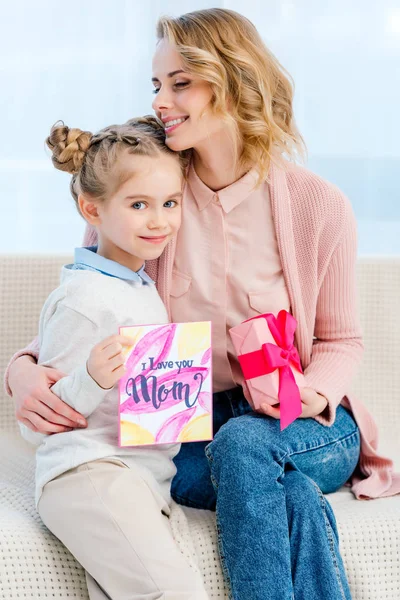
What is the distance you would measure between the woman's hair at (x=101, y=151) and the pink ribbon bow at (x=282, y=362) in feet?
1.19

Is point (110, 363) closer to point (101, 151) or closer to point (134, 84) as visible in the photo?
point (101, 151)

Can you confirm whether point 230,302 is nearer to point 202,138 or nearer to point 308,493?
point 202,138

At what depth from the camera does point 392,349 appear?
202cm

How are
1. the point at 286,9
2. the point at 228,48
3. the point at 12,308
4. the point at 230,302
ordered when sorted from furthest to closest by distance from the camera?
the point at 286,9
the point at 12,308
the point at 230,302
the point at 228,48

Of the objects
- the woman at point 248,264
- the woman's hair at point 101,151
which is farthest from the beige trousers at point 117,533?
the woman's hair at point 101,151

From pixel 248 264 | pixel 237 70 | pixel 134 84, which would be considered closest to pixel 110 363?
pixel 248 264

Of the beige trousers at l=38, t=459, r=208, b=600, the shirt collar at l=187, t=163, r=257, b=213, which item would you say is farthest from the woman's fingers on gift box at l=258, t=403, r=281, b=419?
the shirt collar at l=187, t=163, r=257, b=213

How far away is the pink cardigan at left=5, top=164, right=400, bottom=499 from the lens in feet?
5.32

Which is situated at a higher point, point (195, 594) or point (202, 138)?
point (202, 138)

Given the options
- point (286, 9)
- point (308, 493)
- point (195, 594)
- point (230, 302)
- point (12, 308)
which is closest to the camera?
point (195, 594)

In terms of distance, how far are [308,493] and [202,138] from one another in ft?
2.24

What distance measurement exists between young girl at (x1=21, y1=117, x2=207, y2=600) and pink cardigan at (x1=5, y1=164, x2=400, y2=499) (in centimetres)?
18

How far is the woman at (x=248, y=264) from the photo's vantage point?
1459mm

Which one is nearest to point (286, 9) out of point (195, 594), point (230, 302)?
point (230, 302)
